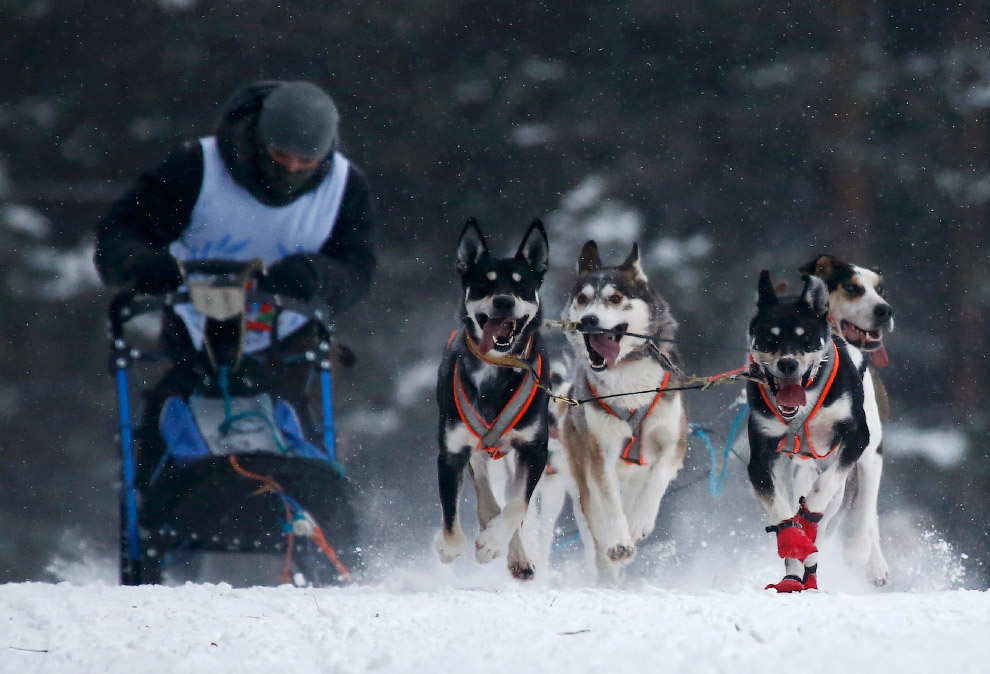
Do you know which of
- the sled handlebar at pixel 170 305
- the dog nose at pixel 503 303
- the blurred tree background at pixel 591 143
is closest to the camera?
the dog nose at pixel 503 303

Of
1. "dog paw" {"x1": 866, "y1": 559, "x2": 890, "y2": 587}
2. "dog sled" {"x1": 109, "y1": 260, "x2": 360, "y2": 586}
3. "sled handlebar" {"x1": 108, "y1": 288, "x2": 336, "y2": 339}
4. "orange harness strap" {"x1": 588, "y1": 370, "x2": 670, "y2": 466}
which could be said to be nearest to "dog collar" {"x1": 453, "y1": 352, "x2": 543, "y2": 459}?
"orange harness strap" {"x1": 588, "y1": 370, "x2": 670, "y2": 466}

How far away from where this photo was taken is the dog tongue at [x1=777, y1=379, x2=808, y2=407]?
3328 mm

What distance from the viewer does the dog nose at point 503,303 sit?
10.6 feet

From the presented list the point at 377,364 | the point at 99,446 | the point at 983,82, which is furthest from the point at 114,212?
the point at 983,82

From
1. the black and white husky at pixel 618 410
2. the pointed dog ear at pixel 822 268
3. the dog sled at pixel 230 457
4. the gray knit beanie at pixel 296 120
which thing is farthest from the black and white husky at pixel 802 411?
the gray knit beanie at pixel 296 120

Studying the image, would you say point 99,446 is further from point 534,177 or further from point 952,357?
point 952,357

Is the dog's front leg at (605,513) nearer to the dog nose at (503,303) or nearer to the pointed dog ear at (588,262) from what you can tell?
the pointed dog ear at (588,262)

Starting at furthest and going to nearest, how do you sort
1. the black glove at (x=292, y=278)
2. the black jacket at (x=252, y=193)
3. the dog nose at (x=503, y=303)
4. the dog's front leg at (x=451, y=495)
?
the black jacket at (x=252, y=193) → the black glove at (x=292, y=278) → the dog's front leg at (x=451, y=495) → the dog nose at (x=503, y=303)

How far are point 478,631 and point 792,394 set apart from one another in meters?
1.30

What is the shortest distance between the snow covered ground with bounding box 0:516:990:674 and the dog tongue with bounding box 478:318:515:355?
2.19ft

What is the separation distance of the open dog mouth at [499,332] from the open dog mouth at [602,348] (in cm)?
35

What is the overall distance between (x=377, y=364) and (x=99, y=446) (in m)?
2.30

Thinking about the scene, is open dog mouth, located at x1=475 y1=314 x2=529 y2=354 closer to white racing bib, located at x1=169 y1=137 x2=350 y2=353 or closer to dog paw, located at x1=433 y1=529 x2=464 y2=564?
dog paw, located at x1=433 y1=529 x2=464 y2=564

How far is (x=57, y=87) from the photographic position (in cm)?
780
